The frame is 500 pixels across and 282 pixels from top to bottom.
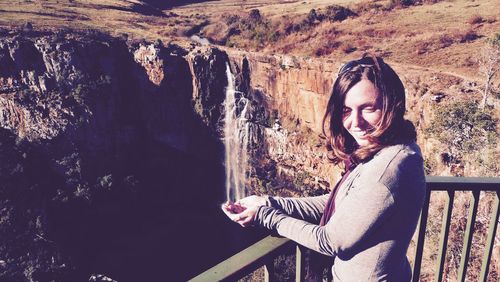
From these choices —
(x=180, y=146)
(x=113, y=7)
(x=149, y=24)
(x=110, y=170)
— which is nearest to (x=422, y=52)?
(x=180, y=146)

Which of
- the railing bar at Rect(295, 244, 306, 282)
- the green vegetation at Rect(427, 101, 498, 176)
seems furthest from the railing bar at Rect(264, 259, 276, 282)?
the green vegetation at Rect(427, 101, 498, 176)

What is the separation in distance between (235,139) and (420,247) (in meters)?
30.7

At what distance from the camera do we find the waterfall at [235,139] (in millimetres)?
31844

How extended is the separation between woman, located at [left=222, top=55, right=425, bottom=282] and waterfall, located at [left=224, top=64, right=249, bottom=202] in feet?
95.8

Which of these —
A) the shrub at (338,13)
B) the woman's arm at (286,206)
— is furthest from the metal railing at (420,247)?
the shrub at (338,13)

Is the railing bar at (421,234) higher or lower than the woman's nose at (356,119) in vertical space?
lower

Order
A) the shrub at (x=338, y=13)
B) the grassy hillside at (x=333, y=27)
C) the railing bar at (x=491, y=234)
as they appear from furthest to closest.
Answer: the shrub at (x=338, y=13) < the grassy hillside at (x=333, y=27) < the railing bar at (x=491, y=234)

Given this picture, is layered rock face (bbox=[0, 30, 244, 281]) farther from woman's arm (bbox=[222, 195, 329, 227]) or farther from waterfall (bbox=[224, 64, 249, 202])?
woman's arm (bbox=[222, 195, 329, 227])

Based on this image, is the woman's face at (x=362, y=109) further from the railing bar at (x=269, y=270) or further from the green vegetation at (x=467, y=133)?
the green vegetation at (x=467, y=133)

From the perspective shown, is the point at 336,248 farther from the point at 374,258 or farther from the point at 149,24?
the point at 149,24

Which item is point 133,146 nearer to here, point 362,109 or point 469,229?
point 469,229

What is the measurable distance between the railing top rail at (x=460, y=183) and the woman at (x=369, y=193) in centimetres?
61

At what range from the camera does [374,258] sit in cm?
208

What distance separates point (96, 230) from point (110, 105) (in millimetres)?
9664
